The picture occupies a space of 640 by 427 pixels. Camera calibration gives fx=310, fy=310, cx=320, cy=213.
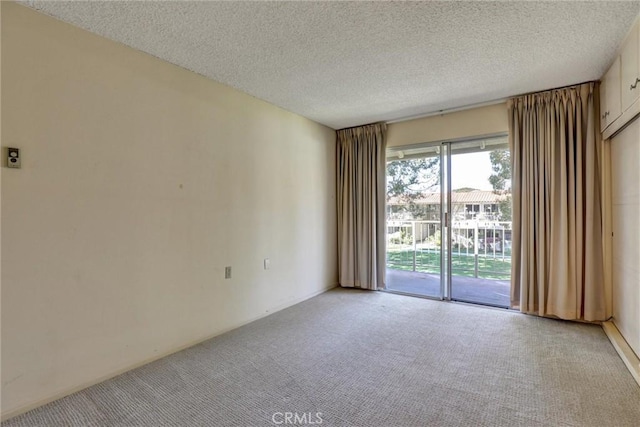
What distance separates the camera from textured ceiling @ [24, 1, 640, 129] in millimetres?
1997

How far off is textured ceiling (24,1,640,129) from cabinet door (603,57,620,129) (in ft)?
0.34

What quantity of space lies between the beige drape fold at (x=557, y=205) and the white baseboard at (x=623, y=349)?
20cm

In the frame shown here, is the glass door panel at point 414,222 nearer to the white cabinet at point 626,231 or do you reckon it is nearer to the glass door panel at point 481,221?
the glass door panel at point 481,221

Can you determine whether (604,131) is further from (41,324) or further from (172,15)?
(41,324)

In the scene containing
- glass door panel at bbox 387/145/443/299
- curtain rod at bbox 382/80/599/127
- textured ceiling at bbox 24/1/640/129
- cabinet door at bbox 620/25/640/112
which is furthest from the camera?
glass door panel at bbox 387/145/443/299

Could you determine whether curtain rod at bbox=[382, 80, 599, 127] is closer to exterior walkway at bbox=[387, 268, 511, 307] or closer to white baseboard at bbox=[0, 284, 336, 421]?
exterior walkway at bbox=[387, 268, 511, 307]

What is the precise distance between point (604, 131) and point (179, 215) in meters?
4.12

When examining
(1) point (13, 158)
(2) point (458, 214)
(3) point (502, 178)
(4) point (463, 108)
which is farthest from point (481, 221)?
(1) point (13, 158)

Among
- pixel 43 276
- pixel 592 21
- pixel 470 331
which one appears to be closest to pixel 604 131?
pixel 592 21

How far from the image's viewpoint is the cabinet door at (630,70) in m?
2.21

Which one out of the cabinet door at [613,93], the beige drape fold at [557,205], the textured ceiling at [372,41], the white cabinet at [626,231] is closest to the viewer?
the textured ceiling at [372,41]

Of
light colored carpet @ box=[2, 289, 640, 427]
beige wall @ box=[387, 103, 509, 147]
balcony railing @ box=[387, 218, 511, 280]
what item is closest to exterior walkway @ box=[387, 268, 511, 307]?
balcony railing @ box=[387, 218, 511, 280]

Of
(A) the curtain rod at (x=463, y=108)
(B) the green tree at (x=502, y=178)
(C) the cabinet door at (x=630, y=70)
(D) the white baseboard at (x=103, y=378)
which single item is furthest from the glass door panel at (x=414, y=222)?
(D) the white baseboard at (x=103, y=378)

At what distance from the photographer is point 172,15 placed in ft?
6.70
